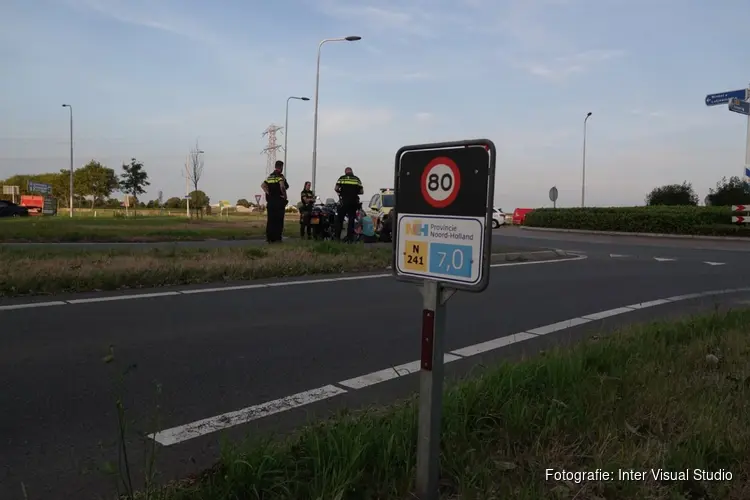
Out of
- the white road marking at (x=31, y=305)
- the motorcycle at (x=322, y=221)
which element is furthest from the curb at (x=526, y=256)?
the white road marking at (x=31, y=305)

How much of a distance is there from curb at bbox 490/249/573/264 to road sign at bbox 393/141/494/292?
11.5m

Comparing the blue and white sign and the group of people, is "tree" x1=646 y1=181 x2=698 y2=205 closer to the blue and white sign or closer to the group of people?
the group of people

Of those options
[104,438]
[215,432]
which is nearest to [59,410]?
[104,438]

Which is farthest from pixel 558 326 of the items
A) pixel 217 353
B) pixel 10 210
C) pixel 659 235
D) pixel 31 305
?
pixel 10 210

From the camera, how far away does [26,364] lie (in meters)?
4.98

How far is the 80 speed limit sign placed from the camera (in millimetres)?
2613

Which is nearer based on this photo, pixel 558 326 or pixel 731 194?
pixel 558 326

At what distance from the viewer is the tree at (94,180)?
6731cm

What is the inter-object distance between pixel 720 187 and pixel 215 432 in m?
38.2

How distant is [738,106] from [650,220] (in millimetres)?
6026

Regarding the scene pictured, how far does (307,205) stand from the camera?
Answer: 16828mm

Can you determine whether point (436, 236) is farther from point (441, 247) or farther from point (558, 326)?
point (558, 326)

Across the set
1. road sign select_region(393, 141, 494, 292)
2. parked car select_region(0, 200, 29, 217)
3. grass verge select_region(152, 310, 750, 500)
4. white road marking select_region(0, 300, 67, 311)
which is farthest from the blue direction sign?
parked car select_region(0, 200, 29, 217)

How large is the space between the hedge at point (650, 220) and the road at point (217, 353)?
18.6 m
